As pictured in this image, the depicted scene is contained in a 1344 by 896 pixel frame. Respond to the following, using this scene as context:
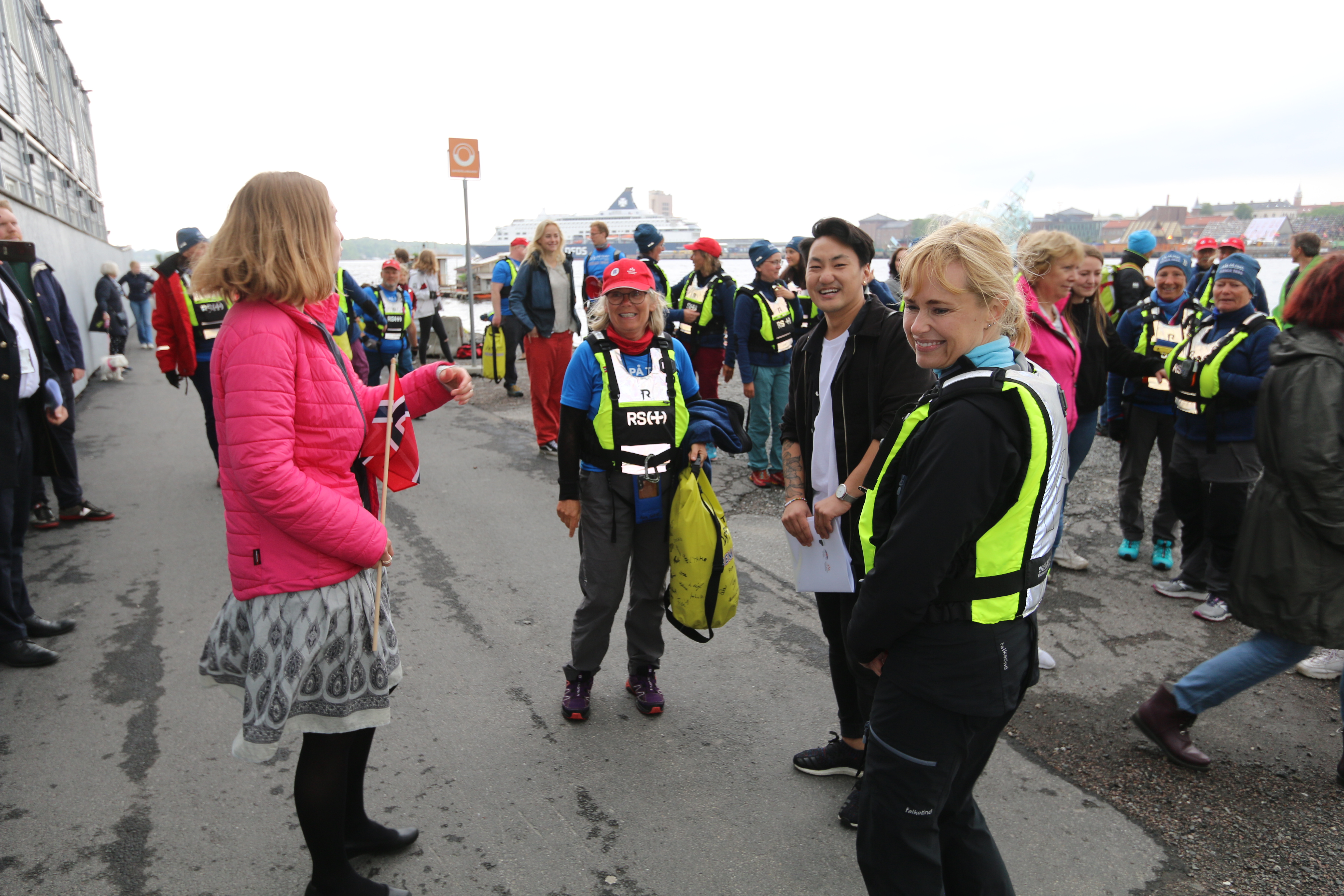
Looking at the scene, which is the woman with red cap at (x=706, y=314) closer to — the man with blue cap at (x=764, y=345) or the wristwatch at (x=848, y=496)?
the man with blue cap at (x=764, y=345)

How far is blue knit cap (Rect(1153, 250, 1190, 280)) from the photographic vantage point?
6043 mm

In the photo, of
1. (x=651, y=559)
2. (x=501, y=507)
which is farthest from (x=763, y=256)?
(x=651, y=559)

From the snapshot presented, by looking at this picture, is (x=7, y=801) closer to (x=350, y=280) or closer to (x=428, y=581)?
(x=428, y=581)

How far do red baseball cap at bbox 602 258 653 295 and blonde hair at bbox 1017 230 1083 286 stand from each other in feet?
6.36

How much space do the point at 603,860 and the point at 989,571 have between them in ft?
5.62

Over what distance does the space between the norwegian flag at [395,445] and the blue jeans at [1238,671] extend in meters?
3.11

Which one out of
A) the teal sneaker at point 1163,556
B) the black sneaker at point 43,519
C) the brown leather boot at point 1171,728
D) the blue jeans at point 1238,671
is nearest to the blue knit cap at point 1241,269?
the teal sneaker at point 1163,556

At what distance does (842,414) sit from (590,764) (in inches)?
67.9

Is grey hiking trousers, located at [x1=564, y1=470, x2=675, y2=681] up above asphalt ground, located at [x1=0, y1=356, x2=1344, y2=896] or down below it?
above

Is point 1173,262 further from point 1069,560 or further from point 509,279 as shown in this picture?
point 509,279

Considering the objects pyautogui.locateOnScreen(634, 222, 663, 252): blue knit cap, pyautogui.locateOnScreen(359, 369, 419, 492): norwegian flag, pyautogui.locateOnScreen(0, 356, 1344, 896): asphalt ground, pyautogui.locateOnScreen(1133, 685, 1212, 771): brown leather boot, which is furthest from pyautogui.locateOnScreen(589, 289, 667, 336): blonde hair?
pyautogui.locateOnScreen(634, 222, 663, 252): blue knit cap

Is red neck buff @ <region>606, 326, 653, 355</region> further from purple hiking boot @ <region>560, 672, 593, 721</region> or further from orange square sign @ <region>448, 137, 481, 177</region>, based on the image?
orange square sign @ <region>448, 137, 481, 177</region>

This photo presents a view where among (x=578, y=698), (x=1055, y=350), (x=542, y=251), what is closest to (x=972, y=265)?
(x=578, y=698)

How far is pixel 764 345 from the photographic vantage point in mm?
7211
